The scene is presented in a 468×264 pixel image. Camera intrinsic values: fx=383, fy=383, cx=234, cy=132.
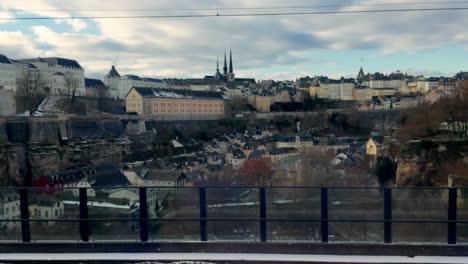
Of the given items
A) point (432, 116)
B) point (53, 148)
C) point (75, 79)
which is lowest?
point (53, 148)

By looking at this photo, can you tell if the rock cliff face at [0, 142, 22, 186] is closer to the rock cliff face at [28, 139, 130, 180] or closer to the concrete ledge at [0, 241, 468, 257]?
the rock cliff face at [28, 139, 130, 180]

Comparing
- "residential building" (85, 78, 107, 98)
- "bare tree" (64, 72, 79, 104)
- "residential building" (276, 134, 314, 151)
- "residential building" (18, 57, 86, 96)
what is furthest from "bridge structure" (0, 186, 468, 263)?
"residential building" (85, 78, 107, 98)

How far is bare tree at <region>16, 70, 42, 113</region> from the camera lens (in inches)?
2311

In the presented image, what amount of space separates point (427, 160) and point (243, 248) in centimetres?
2019

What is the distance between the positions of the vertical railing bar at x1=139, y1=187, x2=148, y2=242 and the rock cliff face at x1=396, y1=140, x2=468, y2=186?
16012 millimetres

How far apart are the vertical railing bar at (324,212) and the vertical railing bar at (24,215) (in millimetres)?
3520

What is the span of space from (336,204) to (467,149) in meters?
22.2

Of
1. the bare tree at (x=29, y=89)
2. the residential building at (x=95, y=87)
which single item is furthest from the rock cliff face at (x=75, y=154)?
the residential building at (x=95, y=87)

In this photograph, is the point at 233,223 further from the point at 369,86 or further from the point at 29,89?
the point at 369,86

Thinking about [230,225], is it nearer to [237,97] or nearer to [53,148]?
[53,148]

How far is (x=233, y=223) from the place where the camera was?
181 inches

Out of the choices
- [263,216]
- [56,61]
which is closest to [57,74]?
[56,61]

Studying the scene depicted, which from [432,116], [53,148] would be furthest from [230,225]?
[53,148]

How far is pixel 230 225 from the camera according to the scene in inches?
181
